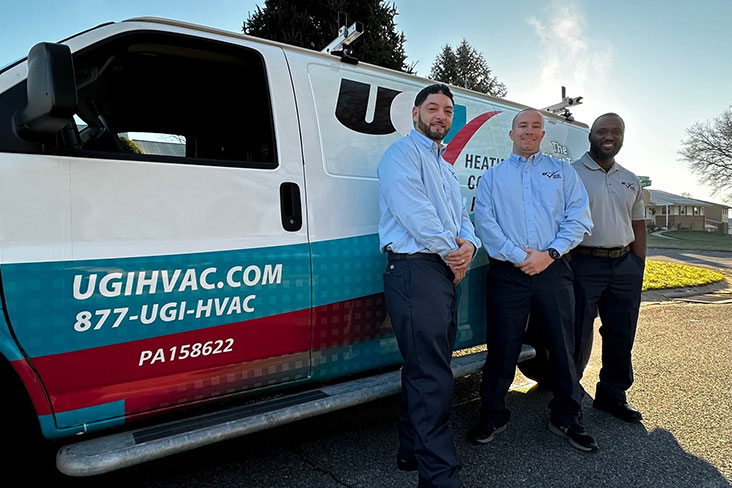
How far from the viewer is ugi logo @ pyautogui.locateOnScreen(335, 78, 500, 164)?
2.90 meters

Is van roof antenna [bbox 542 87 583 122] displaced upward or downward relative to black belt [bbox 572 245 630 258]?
upward

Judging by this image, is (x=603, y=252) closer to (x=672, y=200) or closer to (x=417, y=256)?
(x=417, y=256)

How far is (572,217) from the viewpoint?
314 centimetres

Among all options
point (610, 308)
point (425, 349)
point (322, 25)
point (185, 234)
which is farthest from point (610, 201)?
point (322, 25)

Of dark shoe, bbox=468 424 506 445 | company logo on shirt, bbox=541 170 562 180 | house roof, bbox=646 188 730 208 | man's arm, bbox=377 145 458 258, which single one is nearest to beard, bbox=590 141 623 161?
company logo on shirt, bbox=541 170 562 180

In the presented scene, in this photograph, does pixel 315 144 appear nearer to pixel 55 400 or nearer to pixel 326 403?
pixel 326 403

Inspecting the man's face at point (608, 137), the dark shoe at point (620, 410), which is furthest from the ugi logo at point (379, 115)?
the dark shoe at point (620, 410)

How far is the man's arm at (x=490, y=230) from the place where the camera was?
9.93ft

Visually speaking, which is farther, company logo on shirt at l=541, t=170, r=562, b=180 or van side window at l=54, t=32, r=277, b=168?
company logo on shirt at l=541, t=170, r=562, b=180

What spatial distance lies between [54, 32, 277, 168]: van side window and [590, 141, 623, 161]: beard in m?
2.35

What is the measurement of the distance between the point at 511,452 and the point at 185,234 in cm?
223

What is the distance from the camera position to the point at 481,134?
3.67m

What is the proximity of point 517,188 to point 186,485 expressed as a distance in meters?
2.50

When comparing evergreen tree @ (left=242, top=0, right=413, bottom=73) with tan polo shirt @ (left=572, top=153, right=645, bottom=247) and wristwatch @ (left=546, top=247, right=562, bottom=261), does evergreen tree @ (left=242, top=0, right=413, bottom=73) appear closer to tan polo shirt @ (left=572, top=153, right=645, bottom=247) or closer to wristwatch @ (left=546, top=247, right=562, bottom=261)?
tan polo shirt @ (left=572, top=153, right=645, bottom=247)
